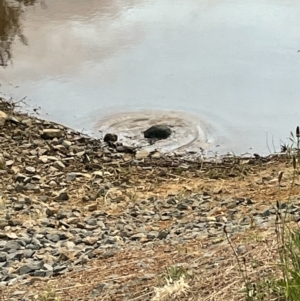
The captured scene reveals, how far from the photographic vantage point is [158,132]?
725 cm

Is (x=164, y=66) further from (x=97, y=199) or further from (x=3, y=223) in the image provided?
(x=3, y=223)

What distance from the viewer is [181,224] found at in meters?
4.93

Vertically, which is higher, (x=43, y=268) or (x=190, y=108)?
(x=43, y=268)

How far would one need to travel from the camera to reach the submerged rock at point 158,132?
7242mm

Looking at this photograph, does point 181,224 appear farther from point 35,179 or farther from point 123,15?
point 123,15

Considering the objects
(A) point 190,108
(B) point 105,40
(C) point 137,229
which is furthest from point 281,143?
(B) point 105,40

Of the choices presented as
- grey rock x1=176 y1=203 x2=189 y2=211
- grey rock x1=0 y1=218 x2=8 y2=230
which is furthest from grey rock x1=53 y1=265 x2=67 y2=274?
grey rock x1=176 y1=203 x2=189 y2=211

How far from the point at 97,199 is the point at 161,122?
2104 millimetres

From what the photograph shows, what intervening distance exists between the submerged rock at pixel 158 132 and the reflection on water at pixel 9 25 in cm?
277

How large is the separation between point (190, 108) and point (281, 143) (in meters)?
1.19

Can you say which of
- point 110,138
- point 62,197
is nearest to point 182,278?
point 62,197

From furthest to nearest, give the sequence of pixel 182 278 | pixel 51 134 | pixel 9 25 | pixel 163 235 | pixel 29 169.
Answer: pixel 9 25
pixel 51 134
pixel 29 169
pixel 163 235
pixel 182 278

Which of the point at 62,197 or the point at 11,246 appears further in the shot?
the point at 62,197

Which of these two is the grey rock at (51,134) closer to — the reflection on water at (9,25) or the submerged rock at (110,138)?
the submerged rock at (110,138)
